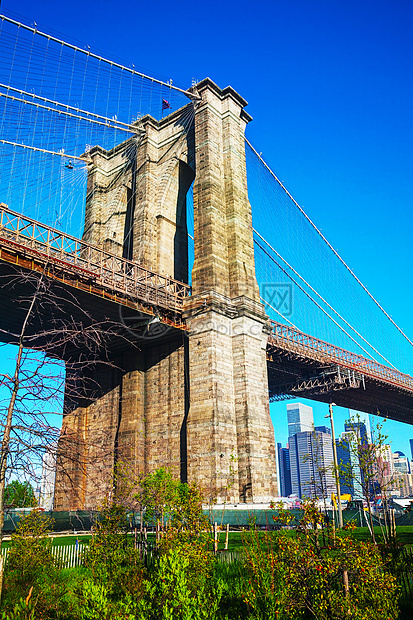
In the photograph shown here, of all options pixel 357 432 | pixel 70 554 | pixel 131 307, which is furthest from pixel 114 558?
pixel 131 307

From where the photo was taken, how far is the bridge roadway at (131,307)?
22109mm

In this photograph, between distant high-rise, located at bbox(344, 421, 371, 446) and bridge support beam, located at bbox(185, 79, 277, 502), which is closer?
distant high-rise, located at bbox(344, 421, 371, 446)

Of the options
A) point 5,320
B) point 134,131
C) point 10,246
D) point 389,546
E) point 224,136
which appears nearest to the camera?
point 389,546

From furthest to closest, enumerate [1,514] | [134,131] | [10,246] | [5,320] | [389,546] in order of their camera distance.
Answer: [134,131] < [5,320] < [10,246] < [389,546] < [1,514]

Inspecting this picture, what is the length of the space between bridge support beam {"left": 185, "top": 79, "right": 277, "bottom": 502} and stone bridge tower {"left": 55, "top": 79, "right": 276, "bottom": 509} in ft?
0.23

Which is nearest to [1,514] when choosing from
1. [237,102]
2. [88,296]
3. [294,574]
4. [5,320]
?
[294,574]

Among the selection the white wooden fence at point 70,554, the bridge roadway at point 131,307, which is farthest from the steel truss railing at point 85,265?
the white wooden fence at point 70,554

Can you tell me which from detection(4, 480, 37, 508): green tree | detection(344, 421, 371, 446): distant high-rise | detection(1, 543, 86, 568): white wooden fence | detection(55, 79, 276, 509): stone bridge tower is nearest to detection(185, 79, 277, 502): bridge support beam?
detection(55, 79, 276, 509): stone bridge tower

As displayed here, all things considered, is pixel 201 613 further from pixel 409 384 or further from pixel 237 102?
pixel 409 384

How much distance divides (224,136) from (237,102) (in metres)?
3.40

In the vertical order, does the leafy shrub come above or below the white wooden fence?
above

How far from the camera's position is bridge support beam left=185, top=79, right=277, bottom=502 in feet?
85.1

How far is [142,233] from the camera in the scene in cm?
3478

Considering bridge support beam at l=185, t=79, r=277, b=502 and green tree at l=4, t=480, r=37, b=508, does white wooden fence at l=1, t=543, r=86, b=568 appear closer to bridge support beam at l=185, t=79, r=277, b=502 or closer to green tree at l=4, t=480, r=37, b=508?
green tree at l=4, t=480, r=37, b=508
